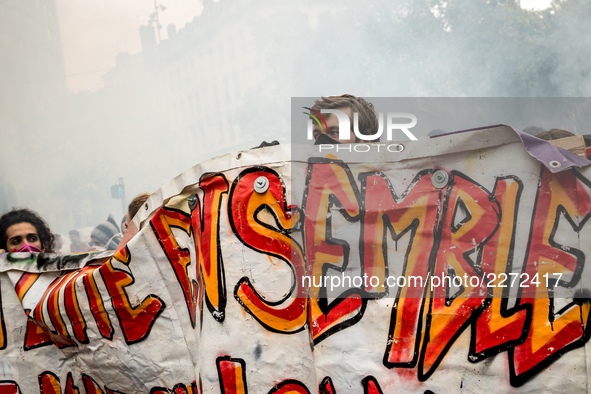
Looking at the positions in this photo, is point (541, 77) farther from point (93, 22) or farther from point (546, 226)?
point (546, 226)

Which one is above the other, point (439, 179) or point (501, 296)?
point (439, 179)

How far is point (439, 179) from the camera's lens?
Answer: 2842 mm

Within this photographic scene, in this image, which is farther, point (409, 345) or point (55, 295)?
point (55, 295)

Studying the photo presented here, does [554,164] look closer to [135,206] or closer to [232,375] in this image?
[232,375]

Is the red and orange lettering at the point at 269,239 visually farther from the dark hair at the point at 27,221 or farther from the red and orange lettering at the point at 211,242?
the dark hair at the point at 27,221

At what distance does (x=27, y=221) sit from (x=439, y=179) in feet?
7.84

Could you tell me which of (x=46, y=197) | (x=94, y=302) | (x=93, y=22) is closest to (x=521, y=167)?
(x=94, y=302)

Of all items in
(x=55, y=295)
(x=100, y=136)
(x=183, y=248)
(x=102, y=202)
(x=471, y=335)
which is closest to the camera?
(x=471, y=335)

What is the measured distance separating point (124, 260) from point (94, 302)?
0.87ft

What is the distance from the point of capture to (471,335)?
8.79 ft

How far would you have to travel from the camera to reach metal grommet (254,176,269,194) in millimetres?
2934

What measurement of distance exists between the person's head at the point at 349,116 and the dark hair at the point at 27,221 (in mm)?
1745

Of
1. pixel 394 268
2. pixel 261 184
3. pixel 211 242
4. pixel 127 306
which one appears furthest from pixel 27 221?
pixel 394 268

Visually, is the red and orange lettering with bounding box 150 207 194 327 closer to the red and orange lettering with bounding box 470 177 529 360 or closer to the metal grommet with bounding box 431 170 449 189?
the metal grommet with bounding box 431 170 449 189
